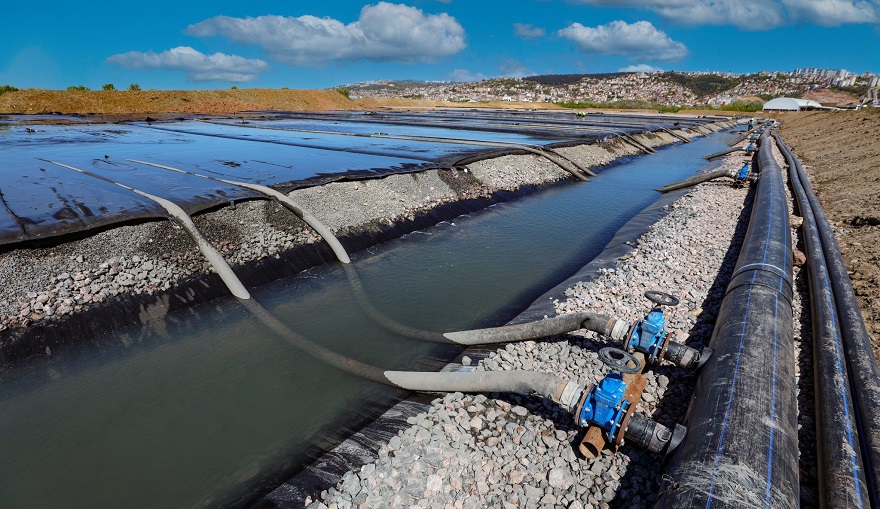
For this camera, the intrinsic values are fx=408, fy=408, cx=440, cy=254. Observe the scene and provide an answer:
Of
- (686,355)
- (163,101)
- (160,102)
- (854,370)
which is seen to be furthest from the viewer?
(163,101)

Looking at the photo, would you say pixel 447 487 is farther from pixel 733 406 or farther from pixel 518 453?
pixel 733 406

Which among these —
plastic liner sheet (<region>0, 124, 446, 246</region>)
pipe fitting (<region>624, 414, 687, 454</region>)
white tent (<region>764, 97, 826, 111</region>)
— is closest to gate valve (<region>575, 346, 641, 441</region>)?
pipe fitting (<region>624, 414, 687, 454</region>)

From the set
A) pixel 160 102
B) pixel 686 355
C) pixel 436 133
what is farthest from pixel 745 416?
pixel 160 102

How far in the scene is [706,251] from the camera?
35.5ft

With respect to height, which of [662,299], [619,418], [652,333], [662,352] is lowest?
[619,418]

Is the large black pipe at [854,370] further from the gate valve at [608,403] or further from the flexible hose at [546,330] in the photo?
the flexible hose at [546,330]

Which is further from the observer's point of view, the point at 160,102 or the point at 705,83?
the point at 705,83

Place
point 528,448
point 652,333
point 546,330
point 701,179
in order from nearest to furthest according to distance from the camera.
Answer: point 528,448 → point 652,333 → point 546,330 → point 701,179

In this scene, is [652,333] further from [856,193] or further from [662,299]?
[856,193]

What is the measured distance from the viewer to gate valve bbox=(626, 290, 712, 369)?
18.0 feet

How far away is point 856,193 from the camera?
14.5m

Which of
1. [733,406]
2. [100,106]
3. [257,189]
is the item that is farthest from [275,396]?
[100,106]

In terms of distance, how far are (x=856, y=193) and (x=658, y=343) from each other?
49.7ft

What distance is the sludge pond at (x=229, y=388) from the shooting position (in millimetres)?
5004
